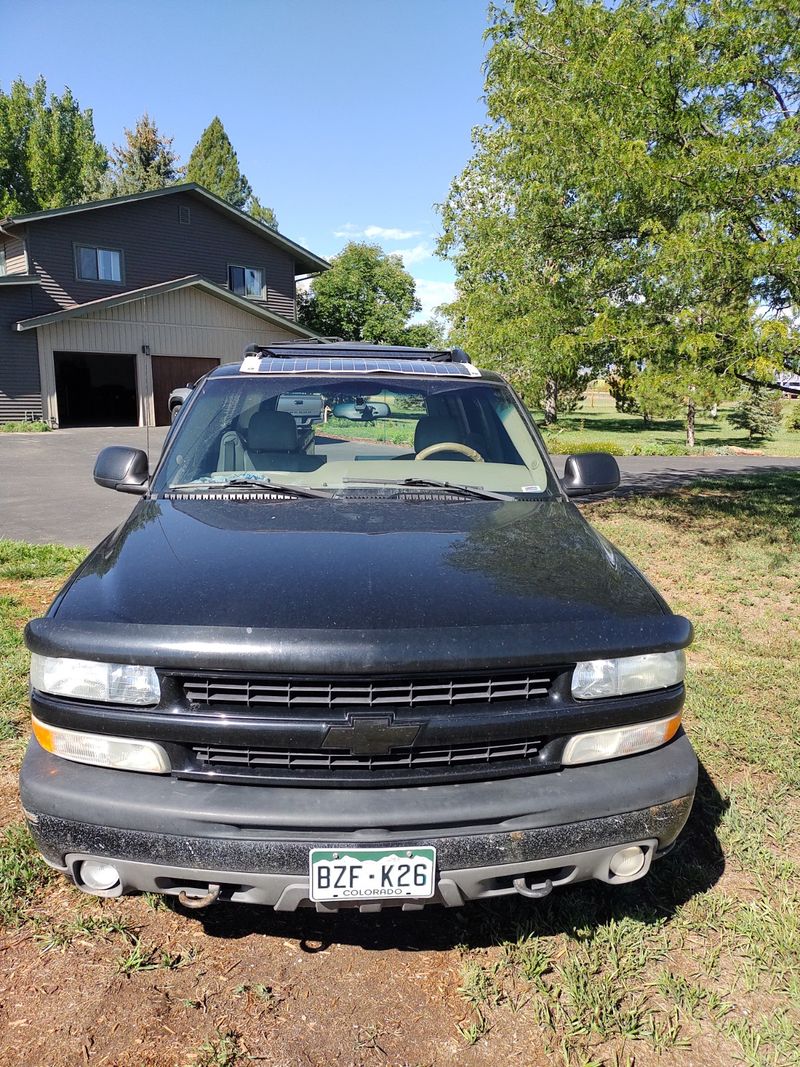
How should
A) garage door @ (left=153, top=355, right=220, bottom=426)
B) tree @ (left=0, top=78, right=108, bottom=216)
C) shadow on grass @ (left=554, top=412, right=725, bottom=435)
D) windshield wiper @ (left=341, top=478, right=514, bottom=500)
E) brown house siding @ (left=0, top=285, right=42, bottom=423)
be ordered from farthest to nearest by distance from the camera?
tree @ (left=0, top=78, right=108, bottom=216), shadow on grass @ (left=554, top=412, right=725, bottom=435), garage door @ (left=153, top=355, right=220, bottom=426), brown house siding @ (left=0, top=285, right=42, bottom=423), windshield wiper @ (left=341, top=478, right=514, bottom=500)

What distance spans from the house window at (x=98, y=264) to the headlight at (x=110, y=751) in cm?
2449

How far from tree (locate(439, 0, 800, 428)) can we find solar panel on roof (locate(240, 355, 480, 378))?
3347 millimetres

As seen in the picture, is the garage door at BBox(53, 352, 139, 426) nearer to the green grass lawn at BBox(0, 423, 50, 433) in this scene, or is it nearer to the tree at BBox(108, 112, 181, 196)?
the green grass lawn at BBox(0, 423, 50, 433)

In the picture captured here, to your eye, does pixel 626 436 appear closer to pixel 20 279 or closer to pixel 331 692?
pixel 20 279

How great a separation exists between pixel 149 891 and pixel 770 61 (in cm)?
816

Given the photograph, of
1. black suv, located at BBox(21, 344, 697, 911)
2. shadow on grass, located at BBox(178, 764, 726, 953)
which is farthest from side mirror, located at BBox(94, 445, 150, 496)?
shadow on grass, located at BBox(178, 764, 726, 953)

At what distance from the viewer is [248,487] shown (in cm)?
312

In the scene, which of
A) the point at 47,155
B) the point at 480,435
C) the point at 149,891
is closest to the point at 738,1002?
the point at 149,891

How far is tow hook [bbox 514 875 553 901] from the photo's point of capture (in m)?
2.08

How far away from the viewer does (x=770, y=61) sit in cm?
674

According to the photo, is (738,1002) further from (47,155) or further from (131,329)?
(47,155)

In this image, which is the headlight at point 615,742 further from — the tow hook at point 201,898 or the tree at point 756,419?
the tree at point 756,419

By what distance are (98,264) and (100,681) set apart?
982 inches

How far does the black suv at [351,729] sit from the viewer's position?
196 cm
